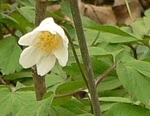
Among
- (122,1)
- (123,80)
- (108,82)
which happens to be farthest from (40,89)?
(122,1)

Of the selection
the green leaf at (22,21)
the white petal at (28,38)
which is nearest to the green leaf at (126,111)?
the white petal at (28,38)

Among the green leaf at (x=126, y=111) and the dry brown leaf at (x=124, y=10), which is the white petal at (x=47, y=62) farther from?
the dry brown leaf at (x=124, y=10)

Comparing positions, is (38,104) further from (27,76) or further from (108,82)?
(27,76)

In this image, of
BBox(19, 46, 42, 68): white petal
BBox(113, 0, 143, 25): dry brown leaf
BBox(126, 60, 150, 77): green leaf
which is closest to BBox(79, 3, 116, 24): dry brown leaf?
BBox(113, 0, 143, 25): dry brown leaf

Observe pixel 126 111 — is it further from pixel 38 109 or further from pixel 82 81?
pixel 38 109

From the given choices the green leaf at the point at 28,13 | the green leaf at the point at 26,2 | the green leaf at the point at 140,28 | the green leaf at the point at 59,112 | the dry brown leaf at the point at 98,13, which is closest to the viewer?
the green leaf at the point at 59,112

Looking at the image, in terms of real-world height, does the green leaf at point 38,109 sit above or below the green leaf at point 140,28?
above

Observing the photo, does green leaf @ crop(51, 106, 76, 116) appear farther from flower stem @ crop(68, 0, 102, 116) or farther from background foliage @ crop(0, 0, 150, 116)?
flower stem @ crop(68, 0, 102, 116)
